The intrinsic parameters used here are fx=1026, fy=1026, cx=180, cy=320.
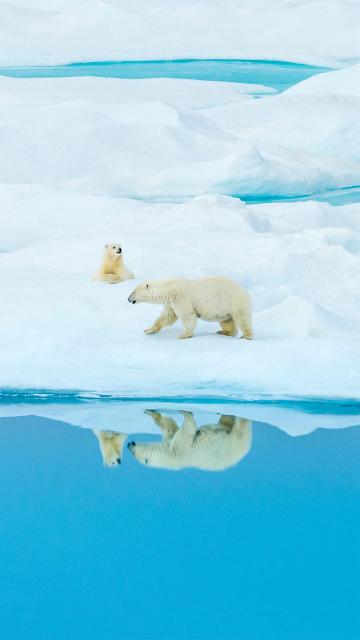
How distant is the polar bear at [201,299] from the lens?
13.5ft

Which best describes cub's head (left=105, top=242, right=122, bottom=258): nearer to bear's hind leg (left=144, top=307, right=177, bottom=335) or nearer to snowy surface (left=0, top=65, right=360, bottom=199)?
bear's hind leg (left=144, top=307, right=177, bottom=335)

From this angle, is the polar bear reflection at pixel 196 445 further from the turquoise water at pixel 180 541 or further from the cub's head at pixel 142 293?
the cub's head at pixel 142 293

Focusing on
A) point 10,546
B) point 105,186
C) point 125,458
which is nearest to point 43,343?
point 125,458

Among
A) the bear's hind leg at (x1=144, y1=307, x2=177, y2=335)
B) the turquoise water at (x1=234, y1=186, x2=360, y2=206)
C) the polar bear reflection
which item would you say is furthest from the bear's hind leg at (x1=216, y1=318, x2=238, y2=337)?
the turquoise water at (x1=234, y1=186, x2=360, y2=206)

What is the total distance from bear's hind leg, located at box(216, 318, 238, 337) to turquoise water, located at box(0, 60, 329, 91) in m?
9.27

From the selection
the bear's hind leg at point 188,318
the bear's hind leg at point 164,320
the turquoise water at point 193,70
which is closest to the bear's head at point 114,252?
the bear's hind leg at point 164,320

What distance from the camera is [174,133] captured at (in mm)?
9547

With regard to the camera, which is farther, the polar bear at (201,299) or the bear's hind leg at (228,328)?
the bear's hind leg at (228,328)

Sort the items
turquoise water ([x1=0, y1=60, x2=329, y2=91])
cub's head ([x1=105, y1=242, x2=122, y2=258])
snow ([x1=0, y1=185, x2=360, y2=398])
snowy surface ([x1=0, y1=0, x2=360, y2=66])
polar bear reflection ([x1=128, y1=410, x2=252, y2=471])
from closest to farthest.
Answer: polar bear reflection ([x1=128, y1=410, x2=252, y2=471]) → snow ([x1=0, y1=185, x2=360, y2=398]) → cub's head ([x1=105, y1=242, x2=122, y2=258]) → turquoise water ([x1=0, y1=60, x2=329, y2=91]) → snowy surface ([x1=0, y1=0, x2=360, y2=66])

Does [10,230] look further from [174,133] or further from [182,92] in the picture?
[182,92]

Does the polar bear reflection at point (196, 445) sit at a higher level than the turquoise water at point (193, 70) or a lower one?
lower

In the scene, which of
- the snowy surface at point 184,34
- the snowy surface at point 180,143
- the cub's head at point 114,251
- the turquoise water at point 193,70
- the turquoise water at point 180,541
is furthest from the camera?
the snowy surface at point 184,34

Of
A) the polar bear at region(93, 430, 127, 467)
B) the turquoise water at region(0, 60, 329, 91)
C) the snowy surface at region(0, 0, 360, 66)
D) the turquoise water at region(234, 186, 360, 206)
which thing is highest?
the snowy surface at region(0, 0, 360, 66)

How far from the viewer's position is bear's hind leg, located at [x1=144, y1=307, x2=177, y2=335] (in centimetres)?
426
